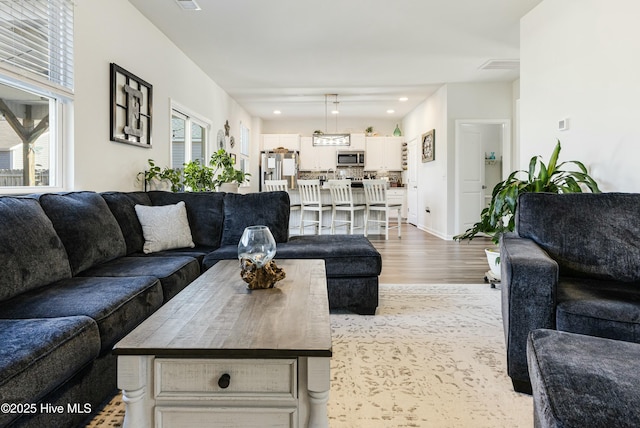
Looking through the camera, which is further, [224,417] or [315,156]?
[315,156]

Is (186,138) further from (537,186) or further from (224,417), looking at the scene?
(224,417)

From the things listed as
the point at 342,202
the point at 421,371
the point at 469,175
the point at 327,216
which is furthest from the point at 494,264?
the point at 469,175

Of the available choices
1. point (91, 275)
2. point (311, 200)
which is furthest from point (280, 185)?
point (91, 275)

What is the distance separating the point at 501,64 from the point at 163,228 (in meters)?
5.08

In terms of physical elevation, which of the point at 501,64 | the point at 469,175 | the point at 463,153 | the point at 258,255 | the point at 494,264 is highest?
the point at 501,64

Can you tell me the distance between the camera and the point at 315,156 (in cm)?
980

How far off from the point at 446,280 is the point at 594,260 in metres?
1.74

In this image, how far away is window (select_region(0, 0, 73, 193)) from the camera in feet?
7.85

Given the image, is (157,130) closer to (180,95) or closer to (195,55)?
(180,95)

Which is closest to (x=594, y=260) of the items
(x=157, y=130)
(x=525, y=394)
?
(x=525, y=394)

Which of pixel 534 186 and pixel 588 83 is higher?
pixel 588 83

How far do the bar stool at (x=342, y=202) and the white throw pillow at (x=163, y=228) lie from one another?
10.8 ft

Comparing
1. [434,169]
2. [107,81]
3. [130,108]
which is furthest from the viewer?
[434,169]

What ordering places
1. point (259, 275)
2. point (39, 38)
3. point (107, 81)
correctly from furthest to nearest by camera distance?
point (107, 81), point (39, 38), point (259, 275)
